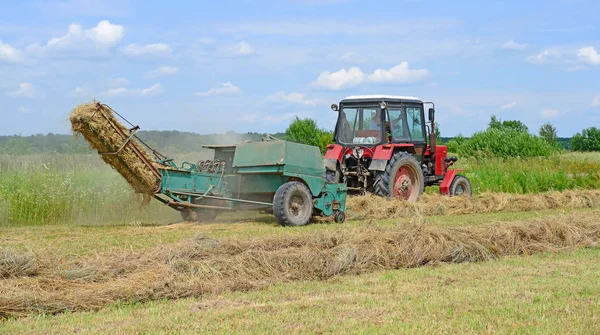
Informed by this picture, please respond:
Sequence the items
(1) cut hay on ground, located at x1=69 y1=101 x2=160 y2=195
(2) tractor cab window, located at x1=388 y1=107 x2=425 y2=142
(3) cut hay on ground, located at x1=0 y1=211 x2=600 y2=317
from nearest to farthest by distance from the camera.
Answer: (3) cut hay on ground, located at x1=0 y1=211 x2=600 y2=317
(1) cut hay on ground, located at x1=69 y1=101 x2=160 y2=195
(2) tractor cab window, located at x1=388 y1=107 x2=425 y2=142

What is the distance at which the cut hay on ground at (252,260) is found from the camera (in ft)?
20.5

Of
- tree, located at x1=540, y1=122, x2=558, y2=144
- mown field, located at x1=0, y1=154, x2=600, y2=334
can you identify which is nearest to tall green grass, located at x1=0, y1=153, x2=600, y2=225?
mown field, located at x1=0, y1=154, x2=600, y2=334

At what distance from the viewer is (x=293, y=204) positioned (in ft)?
40.3

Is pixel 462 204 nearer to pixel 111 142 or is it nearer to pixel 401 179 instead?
pixel 401 179

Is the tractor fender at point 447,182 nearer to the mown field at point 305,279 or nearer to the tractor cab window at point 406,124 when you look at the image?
the tractor cab window at point 406,124

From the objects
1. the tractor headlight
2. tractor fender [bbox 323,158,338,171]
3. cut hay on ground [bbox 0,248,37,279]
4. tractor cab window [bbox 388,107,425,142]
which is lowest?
cut hay on ground [bbox 0,248,37,279]

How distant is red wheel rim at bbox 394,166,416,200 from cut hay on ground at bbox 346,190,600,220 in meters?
0.32

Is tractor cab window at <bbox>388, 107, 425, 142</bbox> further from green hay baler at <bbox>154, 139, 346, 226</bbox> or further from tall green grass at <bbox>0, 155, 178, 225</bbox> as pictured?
tall green grass at <bbox>0, 155, 178, 225</bbox>

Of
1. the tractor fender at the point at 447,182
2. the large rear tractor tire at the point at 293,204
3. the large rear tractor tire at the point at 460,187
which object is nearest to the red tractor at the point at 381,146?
the tractor fender at the point at 447,182

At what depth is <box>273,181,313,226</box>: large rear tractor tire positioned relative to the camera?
11938 mm

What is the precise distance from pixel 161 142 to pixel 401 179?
486 centimetres

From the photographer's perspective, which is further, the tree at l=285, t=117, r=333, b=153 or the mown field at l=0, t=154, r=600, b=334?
the tree at l=285, t=117, r=333, b=153

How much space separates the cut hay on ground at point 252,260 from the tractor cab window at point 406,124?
558 centimetres

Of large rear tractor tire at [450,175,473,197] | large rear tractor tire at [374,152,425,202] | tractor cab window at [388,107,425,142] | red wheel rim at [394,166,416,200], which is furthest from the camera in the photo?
large rear tractor tire at [450,175,473,197]
